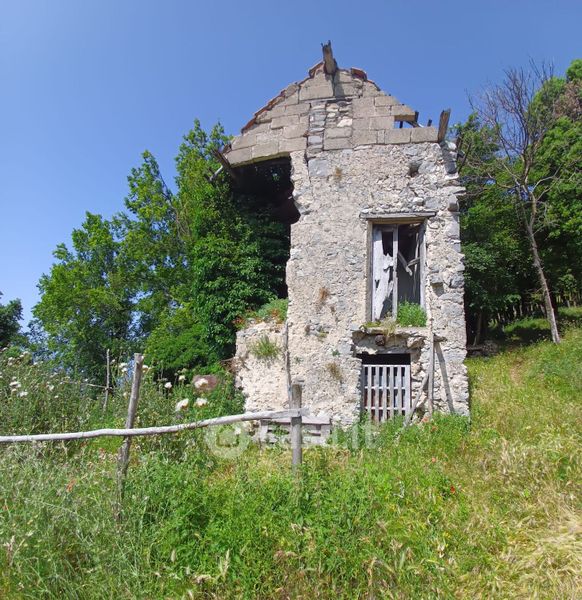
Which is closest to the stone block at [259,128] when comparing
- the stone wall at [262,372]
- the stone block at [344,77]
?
the stone block at [344,77]

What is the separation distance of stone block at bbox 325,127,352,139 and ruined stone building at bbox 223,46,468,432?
0.9 inches

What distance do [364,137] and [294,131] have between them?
5.04 feet

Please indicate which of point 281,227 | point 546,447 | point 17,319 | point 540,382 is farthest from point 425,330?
point 17,319

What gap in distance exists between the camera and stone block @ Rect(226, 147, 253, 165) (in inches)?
328

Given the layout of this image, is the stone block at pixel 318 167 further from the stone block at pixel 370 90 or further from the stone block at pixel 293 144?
the stone block at pixel 370 90

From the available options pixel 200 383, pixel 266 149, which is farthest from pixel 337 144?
pixel 200 383

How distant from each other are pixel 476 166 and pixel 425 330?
9.63 meters

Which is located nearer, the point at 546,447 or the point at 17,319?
the point at 546,447

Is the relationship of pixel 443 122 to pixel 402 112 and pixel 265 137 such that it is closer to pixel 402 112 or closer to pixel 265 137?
pixel 402 112

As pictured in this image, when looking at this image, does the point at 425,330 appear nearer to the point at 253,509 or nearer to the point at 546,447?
the point at 546,447

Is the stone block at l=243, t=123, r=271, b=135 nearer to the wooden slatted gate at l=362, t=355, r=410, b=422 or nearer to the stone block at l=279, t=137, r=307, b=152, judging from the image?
the stone block at l=279, t=137, r=307, b=152

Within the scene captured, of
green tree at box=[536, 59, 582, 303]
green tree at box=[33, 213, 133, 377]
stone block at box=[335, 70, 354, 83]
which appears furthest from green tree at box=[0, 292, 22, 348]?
green tree at box=[536, 59, 582, 303]

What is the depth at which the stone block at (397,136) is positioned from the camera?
7.38 metres

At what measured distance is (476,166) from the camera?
44.3 ft
